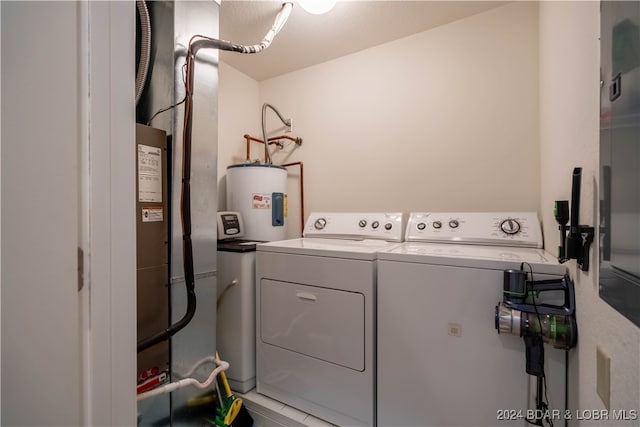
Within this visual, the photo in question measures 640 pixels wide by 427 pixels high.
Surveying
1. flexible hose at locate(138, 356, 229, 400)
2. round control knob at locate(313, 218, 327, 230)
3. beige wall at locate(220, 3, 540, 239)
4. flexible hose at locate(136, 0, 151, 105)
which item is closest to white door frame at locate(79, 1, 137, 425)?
flexible hose at locate(138, 356, 229, 400)

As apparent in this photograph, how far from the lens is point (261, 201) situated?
6.73ft

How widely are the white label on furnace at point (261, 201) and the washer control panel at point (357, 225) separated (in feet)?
1.19

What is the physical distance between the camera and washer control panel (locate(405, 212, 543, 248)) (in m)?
1.46

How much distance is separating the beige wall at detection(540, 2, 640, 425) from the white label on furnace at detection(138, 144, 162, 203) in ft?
4.80

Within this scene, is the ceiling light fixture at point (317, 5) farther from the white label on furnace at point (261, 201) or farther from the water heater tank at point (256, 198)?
the white label on furnace at point (261, 201)

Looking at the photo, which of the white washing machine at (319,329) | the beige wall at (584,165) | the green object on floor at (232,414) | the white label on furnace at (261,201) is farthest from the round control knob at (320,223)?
the beige wall at (584,165)

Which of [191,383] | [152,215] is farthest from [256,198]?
[191,383]

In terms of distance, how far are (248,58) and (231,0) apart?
64cm

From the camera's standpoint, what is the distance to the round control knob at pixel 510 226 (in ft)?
4.91

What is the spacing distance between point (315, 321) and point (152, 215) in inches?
36.2

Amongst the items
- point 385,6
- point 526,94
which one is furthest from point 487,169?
point 385,6

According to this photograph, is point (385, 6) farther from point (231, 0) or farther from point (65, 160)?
point (65, 160)

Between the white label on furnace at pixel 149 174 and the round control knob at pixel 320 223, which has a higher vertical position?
the white label on furnace at pixel 149 174

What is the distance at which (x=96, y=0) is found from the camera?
0.53 metres
